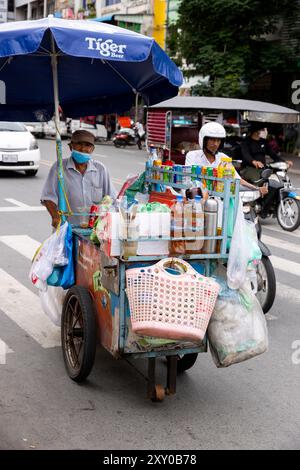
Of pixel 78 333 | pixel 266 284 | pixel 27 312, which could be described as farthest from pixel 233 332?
pixel 27 312

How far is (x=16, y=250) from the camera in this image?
8055mm

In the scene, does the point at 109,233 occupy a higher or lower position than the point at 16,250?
higher

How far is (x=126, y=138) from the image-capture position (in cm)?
2878

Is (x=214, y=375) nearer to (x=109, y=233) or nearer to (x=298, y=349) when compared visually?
(x=298, y=349)

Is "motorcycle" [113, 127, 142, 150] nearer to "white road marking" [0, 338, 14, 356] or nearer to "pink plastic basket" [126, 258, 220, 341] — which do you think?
"white road marking" [0, 338, 14, 356]

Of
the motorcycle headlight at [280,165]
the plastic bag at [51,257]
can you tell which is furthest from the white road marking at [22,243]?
the motorcycle headlight at [280,165]

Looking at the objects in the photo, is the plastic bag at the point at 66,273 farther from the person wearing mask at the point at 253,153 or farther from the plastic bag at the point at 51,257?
the person wearing mask at the point at 253,153

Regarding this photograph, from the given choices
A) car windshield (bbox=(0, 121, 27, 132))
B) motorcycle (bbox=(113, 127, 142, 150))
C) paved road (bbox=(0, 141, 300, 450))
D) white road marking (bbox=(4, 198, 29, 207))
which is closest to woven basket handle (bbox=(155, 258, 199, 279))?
paved road (bbox=(0, 141, 300, 450))

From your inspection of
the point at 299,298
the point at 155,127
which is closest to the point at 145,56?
A: the point at 299,298

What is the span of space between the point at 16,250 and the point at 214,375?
427 centimetres

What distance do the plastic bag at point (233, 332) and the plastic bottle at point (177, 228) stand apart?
1.25 feet

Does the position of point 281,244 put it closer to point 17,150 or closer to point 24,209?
point 24,209

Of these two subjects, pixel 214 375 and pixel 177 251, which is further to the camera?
pixel 214 375

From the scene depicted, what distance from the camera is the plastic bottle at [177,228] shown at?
12.1ft
